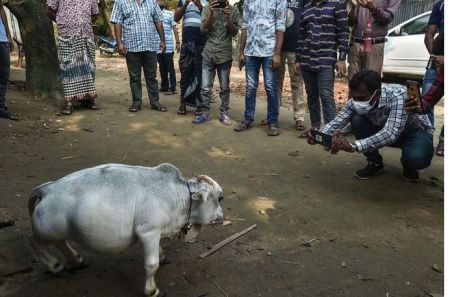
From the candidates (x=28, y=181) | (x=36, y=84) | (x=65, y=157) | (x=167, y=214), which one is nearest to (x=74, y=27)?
(x=36, y=84)

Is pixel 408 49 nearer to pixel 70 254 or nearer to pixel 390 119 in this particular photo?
pixel 390 119

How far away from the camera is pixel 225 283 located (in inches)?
110

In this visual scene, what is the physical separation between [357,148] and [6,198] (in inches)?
124

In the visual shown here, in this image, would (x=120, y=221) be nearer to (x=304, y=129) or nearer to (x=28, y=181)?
(x=28, y=181)

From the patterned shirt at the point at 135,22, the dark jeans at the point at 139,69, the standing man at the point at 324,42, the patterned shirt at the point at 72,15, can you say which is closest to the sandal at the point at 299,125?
the standing man at the point at 324,42

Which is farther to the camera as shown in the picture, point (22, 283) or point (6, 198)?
point (6, 198)

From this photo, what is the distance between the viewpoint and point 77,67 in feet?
22.0

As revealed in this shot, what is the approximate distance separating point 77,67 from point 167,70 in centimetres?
243

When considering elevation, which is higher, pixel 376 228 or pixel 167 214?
pixel 167 214

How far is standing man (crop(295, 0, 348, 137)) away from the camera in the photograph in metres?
5.36

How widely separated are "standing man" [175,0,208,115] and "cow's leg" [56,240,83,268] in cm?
412

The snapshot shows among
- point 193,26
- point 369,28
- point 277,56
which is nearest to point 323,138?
point 277,56

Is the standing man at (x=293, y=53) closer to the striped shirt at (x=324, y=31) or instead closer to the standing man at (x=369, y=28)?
the striped shirt at (x=324, y=31)

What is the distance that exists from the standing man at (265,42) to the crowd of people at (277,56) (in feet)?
0.04
